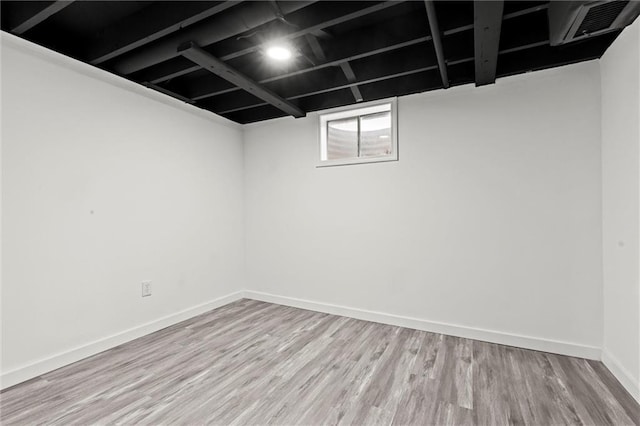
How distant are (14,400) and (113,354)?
670 mm

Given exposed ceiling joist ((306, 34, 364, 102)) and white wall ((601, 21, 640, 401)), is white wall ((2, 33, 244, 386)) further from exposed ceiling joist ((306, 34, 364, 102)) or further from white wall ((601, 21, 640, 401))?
white wall ((601, 21, 640, 401))

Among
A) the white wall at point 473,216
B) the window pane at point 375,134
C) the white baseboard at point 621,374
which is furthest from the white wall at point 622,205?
the window pane at point 375,134

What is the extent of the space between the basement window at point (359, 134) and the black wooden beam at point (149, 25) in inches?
74.5

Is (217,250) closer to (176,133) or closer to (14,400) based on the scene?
(176,133)

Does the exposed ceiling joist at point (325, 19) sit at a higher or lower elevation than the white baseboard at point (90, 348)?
higher

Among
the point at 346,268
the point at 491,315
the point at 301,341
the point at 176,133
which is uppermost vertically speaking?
the point at 176,133

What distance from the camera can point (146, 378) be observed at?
2172 mm

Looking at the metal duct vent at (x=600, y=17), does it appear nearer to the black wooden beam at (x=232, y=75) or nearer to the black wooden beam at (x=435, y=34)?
the black wooden beam at (x=435, y=34)

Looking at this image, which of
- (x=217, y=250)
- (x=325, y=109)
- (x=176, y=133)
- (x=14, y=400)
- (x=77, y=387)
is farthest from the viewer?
(x=217, y=250)

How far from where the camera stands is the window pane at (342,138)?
3594mm

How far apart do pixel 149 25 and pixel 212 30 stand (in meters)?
0.43

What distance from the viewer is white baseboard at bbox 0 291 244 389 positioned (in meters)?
2.09

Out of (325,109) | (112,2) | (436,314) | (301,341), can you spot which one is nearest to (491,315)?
(436,314)

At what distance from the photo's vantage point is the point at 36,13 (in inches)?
73.2
